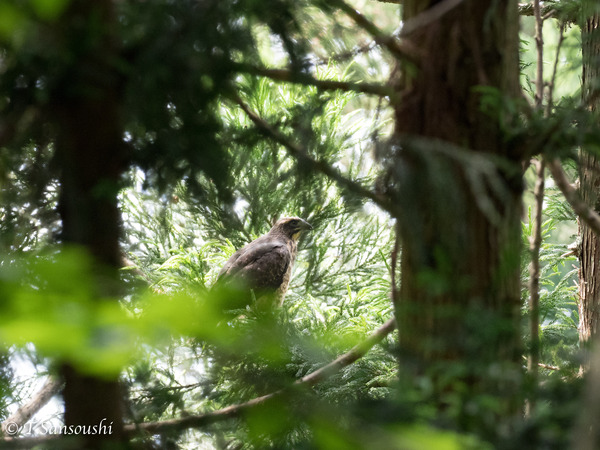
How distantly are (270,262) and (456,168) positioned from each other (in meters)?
2.74

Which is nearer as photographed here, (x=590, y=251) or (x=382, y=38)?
(x=382, y=38)

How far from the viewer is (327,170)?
1495 mm

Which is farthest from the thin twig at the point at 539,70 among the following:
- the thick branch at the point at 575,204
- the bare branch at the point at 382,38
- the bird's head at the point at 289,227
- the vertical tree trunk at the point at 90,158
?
the bird's head at the point at 289,227

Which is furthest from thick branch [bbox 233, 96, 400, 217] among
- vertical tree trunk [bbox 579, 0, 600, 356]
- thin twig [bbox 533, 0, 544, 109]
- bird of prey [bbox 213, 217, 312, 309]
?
bird of prey [bbox 213, 217, 312, 309]

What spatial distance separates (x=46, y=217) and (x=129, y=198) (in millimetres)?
2044

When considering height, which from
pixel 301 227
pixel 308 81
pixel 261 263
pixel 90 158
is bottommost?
pixel 261 263

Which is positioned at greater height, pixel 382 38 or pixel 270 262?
pixel 382 38

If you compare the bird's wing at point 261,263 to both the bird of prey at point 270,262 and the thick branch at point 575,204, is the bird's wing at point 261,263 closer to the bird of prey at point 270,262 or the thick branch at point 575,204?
the bird of prey at point 270,262

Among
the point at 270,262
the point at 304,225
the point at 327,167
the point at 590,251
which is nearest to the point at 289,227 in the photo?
the point at 304,225

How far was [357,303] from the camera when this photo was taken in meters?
3.34

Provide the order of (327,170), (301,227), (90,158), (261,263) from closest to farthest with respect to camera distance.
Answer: (90,158)
(327,170)
(261,263)
(301,227)

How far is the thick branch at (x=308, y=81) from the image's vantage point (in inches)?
57.3

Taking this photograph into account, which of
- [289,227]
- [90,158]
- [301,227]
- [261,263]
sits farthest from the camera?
[289,227]

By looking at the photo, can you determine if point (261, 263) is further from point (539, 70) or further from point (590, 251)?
point (539, 70)
